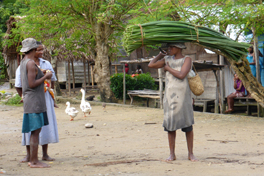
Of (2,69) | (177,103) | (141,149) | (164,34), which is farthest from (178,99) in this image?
(2,69)

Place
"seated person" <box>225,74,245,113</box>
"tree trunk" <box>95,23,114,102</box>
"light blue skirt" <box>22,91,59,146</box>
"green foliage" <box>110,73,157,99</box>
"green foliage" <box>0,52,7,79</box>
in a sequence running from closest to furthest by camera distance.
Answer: "light blue skirt" <box>22,91,59,146</box> < "seated person" <box>225,74,245,113</box> < "tree trunk" <box>95,23,114,102</box> < "green foliage" <box>110,73,157,99</box> < "green foliage" <box>0,52,7,79</box>

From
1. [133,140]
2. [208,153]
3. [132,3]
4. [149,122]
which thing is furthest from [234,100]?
[208,153]

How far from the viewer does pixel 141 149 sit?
525cm

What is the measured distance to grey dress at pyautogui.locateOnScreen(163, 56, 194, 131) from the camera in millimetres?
4078

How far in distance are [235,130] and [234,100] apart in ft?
14.2

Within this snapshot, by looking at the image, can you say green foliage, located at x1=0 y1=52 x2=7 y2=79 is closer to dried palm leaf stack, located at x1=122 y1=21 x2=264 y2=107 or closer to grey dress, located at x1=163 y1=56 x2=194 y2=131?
dried palm leaf stack, located at x1=122 y1=21 x2=264 y2=107

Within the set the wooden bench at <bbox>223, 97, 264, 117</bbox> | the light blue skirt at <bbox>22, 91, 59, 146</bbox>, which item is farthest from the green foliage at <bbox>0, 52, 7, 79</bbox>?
the light blue skirt at <bbox>22, 91, 59, 146</bbox>

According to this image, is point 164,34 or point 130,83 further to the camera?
point 130,83

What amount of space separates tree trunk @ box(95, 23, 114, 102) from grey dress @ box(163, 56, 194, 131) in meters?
9.61

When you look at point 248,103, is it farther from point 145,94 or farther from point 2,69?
point 2,69

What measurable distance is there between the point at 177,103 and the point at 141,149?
148 cm

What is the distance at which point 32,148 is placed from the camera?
3.99 m

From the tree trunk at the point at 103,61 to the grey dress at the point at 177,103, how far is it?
31.5ft

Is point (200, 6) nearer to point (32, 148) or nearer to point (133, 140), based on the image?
point (133, 140)
